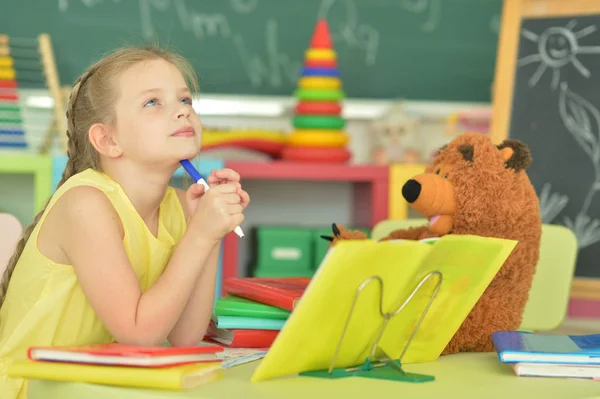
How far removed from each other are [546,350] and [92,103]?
739 millimetres

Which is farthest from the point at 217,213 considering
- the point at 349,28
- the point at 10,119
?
the point at 349,28

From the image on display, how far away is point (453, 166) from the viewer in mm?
1317

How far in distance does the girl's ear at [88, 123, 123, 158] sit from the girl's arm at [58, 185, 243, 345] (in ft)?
0.49

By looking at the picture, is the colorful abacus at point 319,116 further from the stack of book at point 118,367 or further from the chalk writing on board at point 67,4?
the stack of book at point 118,367

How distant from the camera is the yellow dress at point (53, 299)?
119 centimetres

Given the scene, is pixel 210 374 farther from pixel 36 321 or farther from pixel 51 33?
pixel 51 33

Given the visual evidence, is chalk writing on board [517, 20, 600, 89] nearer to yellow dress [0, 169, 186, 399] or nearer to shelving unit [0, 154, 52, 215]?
shelving unit [0, 154, 52, 215]

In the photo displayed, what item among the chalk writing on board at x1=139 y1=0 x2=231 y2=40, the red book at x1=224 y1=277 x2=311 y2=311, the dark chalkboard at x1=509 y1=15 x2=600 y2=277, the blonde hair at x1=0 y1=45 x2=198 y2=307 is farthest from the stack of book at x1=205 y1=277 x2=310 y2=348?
the chalk writing on board at x1=139 y1=0 x2=231 y2=40

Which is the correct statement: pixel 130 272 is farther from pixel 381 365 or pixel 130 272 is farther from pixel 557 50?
pixel 557 50

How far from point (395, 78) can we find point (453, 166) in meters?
1.76

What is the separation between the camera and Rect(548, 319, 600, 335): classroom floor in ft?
6.07

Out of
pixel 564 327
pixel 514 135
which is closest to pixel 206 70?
pixel 514 135

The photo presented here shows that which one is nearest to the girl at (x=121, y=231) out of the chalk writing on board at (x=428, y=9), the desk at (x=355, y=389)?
the desk at (x=355, y=389)

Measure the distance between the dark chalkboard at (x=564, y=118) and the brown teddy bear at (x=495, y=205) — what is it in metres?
1.04
